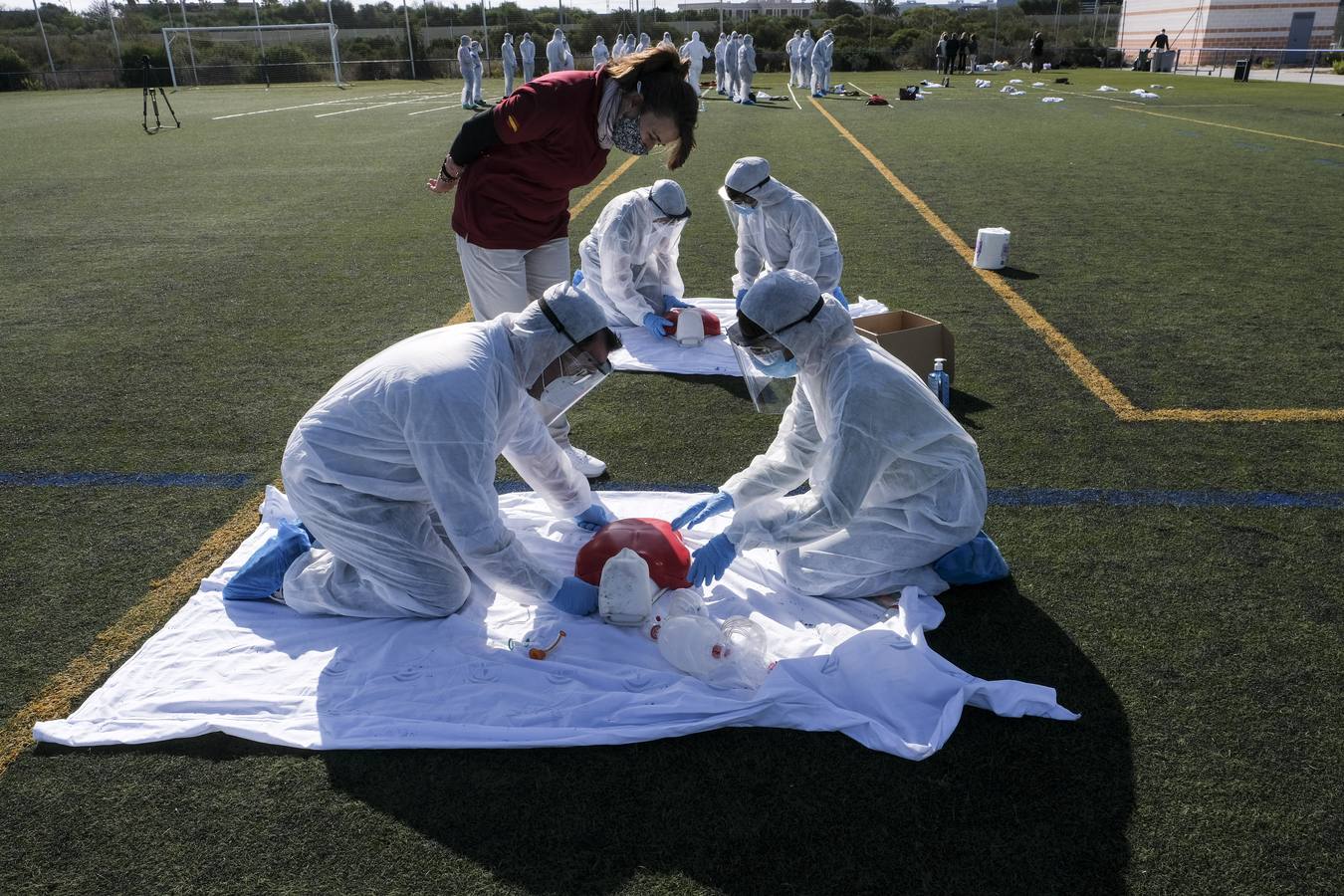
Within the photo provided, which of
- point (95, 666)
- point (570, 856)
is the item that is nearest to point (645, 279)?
point (95, 666)

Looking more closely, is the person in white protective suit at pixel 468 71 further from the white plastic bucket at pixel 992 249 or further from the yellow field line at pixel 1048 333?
the white plastic bucket at pixel 992 249

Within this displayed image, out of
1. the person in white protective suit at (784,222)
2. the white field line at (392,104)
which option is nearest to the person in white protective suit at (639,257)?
the person in white protective suit at (784,222)

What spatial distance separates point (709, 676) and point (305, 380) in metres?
3.67

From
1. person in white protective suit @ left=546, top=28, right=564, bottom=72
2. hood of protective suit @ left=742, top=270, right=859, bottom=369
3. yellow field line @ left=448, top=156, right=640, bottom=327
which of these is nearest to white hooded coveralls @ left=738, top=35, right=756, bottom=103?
person in white protective suit @ left=546, top=28, right=564, bottom=72

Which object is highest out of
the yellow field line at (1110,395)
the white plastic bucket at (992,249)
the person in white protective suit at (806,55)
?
the person in white protective suit at (806,55)

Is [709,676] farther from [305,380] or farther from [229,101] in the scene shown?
[229,101]

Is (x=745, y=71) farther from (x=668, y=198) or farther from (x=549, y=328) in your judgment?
(x=549, y=328)

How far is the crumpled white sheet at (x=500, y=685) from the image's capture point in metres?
2.73

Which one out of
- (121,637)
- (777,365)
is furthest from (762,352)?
(121,637)

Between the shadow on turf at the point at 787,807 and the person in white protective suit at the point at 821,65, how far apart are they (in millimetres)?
26800

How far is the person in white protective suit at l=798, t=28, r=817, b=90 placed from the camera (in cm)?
2919

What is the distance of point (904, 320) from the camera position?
545cm

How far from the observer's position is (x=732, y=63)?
25.2m

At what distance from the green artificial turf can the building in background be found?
125ft
